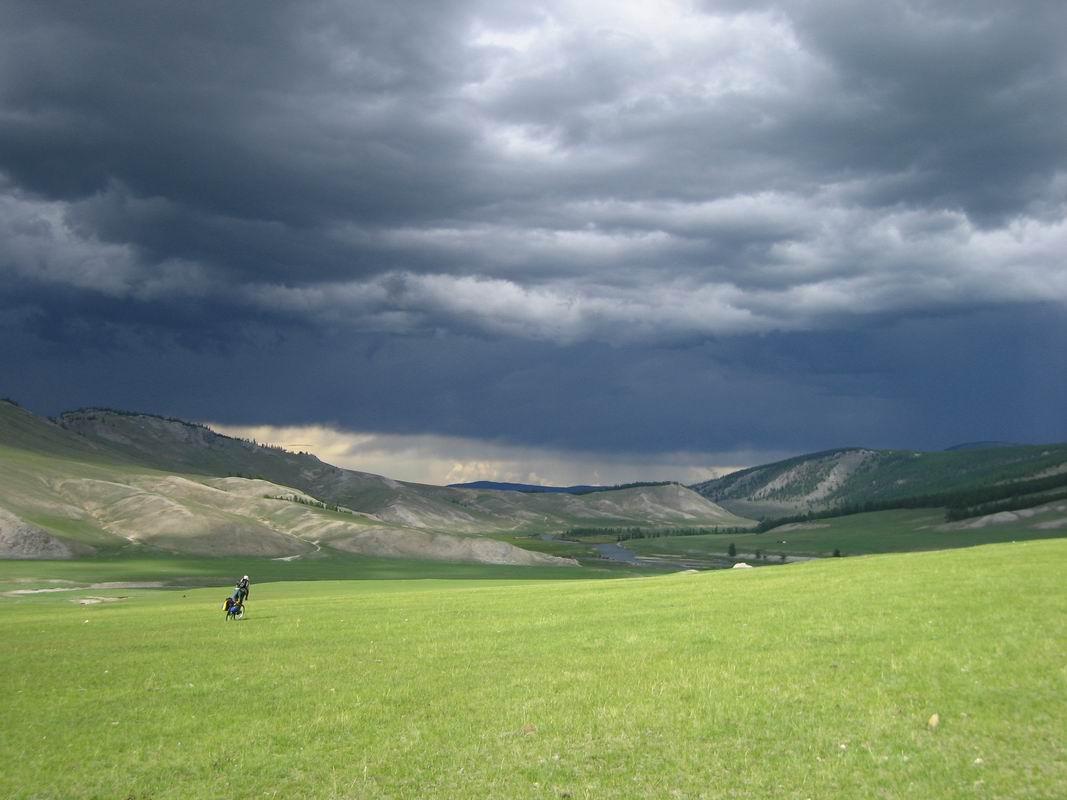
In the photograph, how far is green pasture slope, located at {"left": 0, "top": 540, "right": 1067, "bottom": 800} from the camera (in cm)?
1812

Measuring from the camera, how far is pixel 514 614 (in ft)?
147

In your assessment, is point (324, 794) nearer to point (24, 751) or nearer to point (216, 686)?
point (24, 751)

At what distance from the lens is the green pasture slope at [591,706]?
714 inches

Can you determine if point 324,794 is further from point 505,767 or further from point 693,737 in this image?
point 693,737

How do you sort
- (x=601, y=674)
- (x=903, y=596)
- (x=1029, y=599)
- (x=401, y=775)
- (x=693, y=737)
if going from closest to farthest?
1. (x=401, y=775)
2. (x=693, y=737)
3. (x=601, y=674)
4. (x=1029, y=599)
5. (x=903, y=596)

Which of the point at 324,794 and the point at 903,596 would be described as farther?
the point at 903,596

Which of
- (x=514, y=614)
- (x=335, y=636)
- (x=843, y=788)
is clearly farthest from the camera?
(x=514, y=614)

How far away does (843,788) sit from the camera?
1706cm

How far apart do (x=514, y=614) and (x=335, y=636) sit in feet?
33.4

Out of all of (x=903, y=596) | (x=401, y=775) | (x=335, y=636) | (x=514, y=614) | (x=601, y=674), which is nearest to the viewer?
(x=401, y=775)

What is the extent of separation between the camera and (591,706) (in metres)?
23.1

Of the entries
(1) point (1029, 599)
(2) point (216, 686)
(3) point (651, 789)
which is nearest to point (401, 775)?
(3) point (651, 789)

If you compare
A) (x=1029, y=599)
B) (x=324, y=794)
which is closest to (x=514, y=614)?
(x=1029, y=599)

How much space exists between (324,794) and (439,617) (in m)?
27.9
